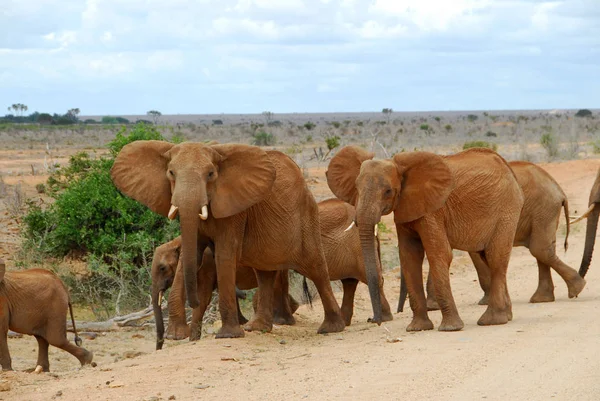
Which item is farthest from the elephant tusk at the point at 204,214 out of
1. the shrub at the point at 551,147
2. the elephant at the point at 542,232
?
the shrub at the point at 551,147

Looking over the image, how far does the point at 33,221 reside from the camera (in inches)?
621

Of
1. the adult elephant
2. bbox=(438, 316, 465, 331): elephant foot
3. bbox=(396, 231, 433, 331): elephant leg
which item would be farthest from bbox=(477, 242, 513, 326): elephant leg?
the adult elephant

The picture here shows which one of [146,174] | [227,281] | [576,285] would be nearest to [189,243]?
[227,281]

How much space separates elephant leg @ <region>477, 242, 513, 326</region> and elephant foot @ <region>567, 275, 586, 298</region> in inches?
79.9

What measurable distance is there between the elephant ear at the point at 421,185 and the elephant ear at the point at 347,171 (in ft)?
1.70

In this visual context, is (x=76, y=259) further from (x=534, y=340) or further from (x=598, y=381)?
(x=598, y=381)

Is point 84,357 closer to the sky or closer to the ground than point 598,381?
closer to the ground

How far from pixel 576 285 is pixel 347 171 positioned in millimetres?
3601

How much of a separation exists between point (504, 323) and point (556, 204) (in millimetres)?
2453

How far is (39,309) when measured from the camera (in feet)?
36.2

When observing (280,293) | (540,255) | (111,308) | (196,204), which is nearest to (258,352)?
(196,204)

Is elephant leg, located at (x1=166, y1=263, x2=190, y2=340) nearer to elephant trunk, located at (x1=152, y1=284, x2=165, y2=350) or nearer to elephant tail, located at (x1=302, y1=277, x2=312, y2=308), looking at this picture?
elephant trunk, located at (x1=152, y1=284, x2=165, y2=350)

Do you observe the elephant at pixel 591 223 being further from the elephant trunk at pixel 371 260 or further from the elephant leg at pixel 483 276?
the elephant trunk at pixel 371 260

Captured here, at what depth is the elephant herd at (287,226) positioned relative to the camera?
30.2ft
